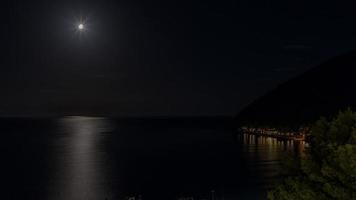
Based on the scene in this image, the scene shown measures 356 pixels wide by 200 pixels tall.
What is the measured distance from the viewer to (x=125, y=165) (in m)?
116

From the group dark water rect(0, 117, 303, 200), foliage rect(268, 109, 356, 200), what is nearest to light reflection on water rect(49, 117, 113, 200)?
dark water rect(0, 117, 303, 200)

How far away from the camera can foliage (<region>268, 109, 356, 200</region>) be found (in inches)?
579

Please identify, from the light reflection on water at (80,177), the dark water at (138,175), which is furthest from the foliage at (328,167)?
the light reflection on water at (80,177)

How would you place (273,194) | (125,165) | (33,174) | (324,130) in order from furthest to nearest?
(125,165) → (33,174) → (273,194) → (324,130)

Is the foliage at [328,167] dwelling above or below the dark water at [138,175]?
above

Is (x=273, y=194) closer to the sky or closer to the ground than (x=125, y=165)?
closer to the sky

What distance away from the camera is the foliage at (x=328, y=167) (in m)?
14.7

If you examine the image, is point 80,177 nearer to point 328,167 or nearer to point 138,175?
point 138,175

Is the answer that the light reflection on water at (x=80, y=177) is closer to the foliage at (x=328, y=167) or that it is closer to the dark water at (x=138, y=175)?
the dark water at (x=138, y=175)

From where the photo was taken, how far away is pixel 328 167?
1536 cm

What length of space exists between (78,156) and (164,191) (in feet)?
221

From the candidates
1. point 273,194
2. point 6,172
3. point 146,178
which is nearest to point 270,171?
point 146,178

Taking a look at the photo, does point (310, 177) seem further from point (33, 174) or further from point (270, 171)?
point (33, 174)

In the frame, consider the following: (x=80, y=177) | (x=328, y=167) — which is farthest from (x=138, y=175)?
(x=328, y=167)
